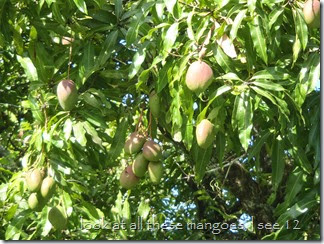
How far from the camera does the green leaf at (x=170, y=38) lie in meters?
1.94

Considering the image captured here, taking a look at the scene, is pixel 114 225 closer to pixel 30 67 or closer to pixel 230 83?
pixel 30 67

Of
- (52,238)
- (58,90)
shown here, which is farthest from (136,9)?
(52,238)

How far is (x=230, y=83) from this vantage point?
1.92 meters

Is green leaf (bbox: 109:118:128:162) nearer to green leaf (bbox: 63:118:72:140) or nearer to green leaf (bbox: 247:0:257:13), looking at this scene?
green leaf (bbox: 63:118:72:140)

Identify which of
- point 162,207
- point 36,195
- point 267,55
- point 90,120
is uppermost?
point 267,55

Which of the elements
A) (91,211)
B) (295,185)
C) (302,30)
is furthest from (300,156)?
(91,211)

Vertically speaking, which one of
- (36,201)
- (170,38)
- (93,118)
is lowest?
(36,201)

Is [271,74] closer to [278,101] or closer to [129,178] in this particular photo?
[278,101]

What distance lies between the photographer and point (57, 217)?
2.31 meters

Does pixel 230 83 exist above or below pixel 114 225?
above

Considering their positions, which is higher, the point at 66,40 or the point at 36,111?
the point at 66,40

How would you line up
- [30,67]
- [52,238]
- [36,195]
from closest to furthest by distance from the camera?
[36,195] → [30,67] → [52,238]

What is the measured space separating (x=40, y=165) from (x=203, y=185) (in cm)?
124

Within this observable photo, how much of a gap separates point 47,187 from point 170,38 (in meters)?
0.60
